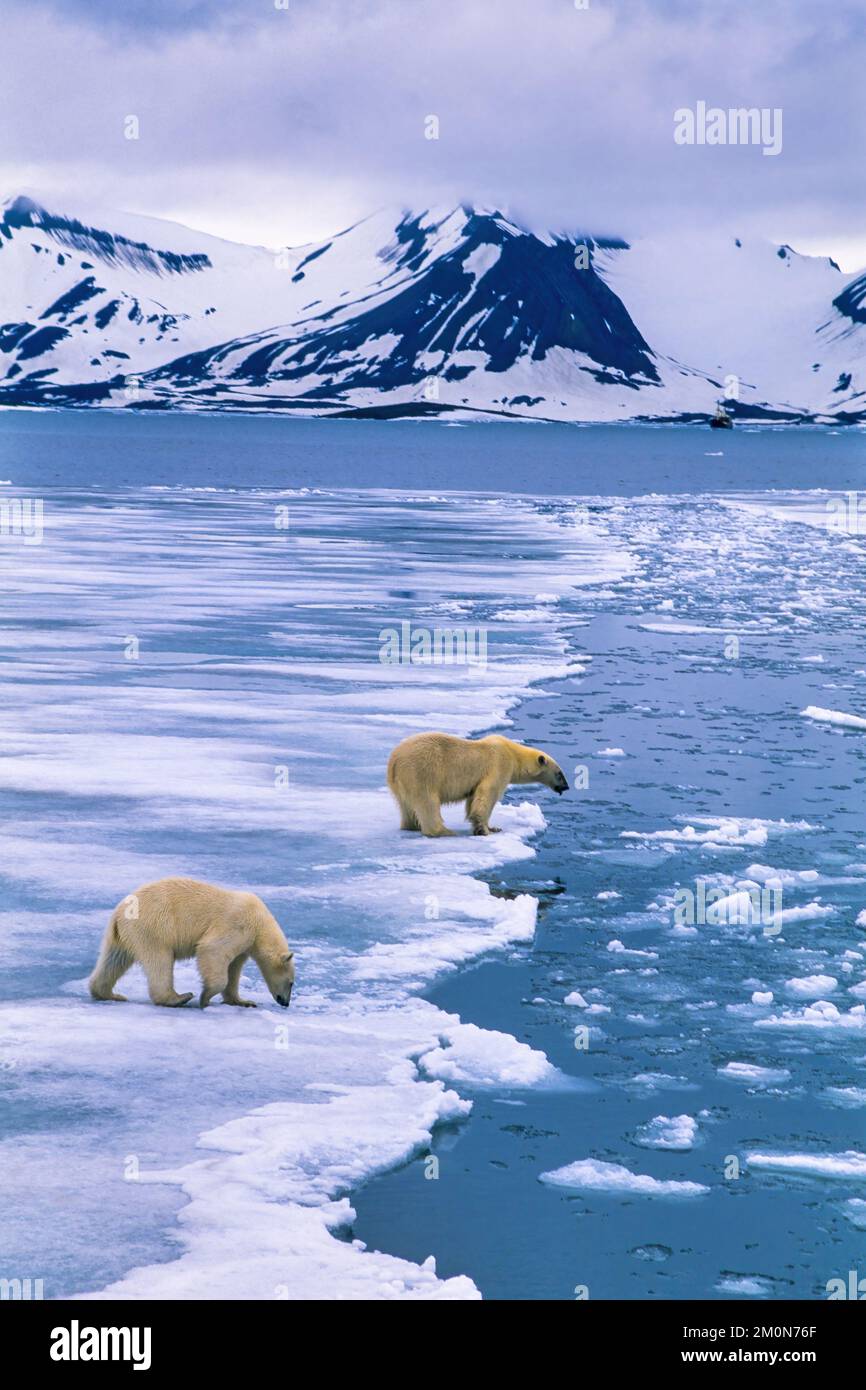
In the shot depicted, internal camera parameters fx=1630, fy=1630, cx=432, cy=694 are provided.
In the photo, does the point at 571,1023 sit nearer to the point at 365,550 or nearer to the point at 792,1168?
the point at 792,1168

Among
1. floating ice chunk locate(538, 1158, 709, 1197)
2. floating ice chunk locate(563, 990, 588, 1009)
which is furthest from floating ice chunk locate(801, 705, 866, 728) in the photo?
floating ice chunk locate(538, 1158, 709, 1197)

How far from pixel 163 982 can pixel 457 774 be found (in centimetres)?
430

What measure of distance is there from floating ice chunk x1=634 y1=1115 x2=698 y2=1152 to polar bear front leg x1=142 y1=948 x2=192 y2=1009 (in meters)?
2.79

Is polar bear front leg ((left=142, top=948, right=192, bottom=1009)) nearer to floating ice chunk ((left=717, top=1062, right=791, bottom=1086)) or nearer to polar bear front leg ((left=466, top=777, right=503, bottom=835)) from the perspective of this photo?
floating ice chunk ((left=717, top=1062, right=791, bottom=1086))

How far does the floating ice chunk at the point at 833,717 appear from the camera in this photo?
18.2m

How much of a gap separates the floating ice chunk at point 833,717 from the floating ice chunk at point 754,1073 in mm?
9895

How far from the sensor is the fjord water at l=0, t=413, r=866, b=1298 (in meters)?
6.92

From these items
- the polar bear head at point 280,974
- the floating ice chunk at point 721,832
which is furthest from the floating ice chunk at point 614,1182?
the floating ice chunk at point 721,832

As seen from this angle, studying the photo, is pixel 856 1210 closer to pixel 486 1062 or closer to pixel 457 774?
pixel 486 1062

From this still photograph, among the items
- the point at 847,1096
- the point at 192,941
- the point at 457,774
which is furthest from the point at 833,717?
the point at 192,941

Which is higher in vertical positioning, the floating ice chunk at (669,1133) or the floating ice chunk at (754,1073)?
the floating ice chunk at (754,1073)

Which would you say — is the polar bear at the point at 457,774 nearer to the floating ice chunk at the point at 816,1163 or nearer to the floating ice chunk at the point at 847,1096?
the floating ice chunk at the point at 847,1096
